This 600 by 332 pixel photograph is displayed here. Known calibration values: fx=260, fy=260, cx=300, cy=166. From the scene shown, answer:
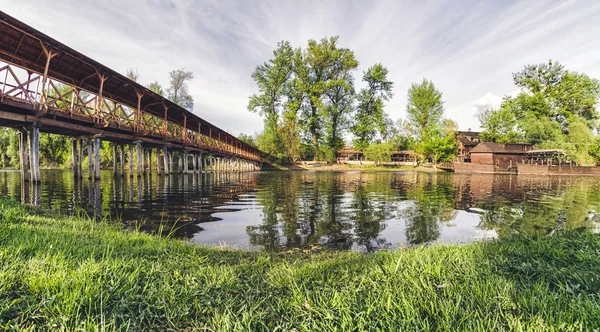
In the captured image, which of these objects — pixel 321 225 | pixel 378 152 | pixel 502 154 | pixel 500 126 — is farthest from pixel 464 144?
pixel 321 225

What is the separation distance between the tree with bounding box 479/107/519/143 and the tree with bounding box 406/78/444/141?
9446 millimetres

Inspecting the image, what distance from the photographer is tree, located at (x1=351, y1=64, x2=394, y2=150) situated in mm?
56719

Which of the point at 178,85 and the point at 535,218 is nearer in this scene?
the point at 535,218

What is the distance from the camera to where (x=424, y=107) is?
63.7 m

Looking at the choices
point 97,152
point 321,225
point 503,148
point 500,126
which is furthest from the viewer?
point 500,126

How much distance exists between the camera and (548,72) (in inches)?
2124

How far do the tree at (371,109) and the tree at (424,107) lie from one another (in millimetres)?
9649

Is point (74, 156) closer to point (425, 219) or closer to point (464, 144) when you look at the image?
point (425, 219)

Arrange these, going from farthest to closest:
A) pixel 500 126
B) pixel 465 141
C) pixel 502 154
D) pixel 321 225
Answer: pixel 465 141
pixel 500 126
pixel 502 154
pixel 321 225

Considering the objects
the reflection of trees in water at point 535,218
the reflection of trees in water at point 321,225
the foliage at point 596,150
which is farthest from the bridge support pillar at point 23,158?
the foliage at point 596,150

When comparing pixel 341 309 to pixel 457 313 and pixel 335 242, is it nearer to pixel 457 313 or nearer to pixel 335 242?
pixel 457 313

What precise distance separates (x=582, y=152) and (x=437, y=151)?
2163 cm

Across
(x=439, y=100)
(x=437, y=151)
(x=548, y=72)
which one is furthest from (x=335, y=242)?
(x=548, y=72)

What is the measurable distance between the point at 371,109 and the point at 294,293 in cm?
5962
